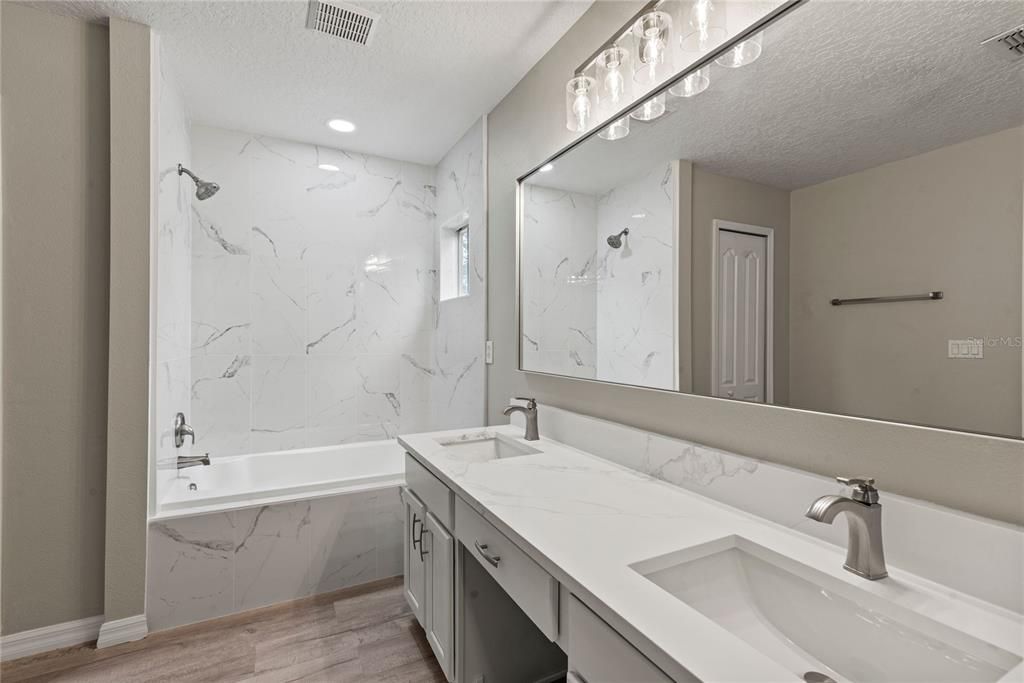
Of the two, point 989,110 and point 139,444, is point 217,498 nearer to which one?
point 139,444

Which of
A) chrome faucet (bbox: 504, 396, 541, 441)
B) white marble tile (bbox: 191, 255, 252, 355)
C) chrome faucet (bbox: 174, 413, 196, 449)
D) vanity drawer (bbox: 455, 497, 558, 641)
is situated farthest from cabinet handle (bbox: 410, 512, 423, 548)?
white marble tile (bbox: 191, 255, 252, 355)

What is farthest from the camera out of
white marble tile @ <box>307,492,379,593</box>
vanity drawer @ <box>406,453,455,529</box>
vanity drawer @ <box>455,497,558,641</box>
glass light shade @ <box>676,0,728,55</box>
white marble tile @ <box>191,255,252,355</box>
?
white marble tile @ <box>191,255,252,355</box>

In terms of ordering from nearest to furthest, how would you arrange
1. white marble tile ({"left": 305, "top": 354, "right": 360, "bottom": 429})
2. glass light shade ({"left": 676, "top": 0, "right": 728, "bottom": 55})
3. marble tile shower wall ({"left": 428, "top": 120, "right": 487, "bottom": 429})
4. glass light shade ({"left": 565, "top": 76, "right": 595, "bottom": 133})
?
1. glass light shade ({"left": 676, "top": 0, "right": 728, "bottom": 55})
2. glass light shade ({"left": 565, "top": 76, "right": 595, "bottom": 133})
3. marble tile shower wall ({"left": 428, "top": 120, "right": 487, "bottom": 429})
4. white marble tile ({"left": 305, "top": 354, "right": 360, "bottom": 429})

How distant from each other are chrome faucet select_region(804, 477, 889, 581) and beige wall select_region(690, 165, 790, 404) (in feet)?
0.97

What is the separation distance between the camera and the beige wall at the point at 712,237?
3.50 feet

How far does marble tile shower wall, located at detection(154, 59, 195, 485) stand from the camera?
→ 2080 mm

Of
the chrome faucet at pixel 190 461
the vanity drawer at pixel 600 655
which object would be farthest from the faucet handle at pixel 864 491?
the chrome faucet at pixel 190 461

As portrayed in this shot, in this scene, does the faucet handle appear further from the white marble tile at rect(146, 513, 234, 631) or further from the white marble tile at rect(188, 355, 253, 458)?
the white marble tile at rect(188, 355, 253, 458)

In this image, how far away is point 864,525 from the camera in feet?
2.63

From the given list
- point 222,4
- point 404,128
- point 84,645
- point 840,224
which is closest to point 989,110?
point 840,224

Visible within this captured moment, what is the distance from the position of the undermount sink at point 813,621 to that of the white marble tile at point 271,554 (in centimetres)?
189

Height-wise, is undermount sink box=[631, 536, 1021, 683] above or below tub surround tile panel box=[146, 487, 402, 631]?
above

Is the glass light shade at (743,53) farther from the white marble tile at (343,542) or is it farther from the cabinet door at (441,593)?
the white marble tile at (343,542)

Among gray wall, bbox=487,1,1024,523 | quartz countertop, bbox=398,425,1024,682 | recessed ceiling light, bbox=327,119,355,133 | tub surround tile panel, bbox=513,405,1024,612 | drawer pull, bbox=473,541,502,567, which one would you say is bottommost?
drawer pull, bbox=473,541,502,567
